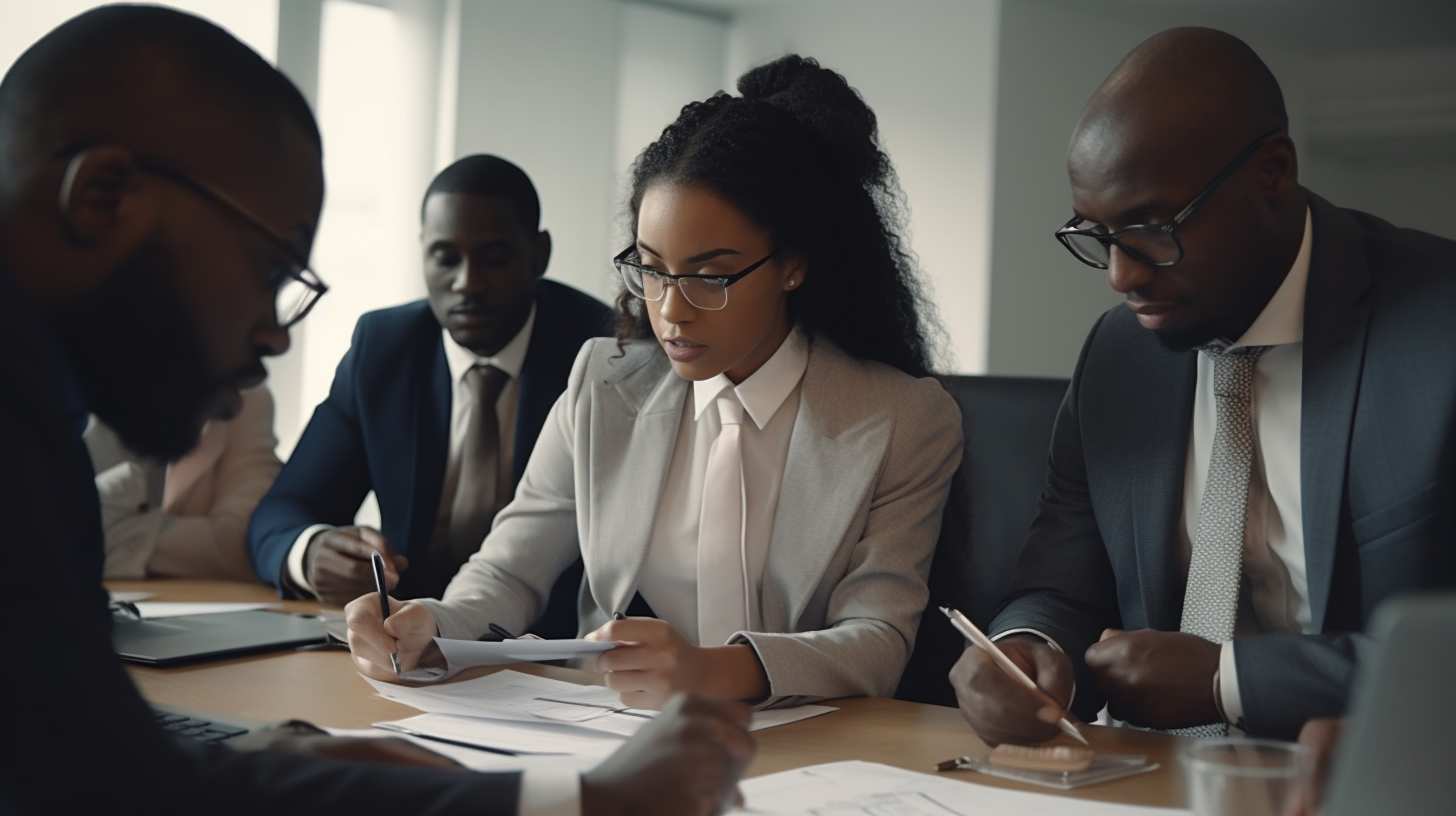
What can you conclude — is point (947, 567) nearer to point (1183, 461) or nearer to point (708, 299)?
point (1183, 461)

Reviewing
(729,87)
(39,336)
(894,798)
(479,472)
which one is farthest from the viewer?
(729,87)

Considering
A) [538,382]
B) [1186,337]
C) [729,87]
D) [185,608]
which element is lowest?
[185,608]

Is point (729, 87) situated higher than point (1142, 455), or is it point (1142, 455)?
point (729, 87)

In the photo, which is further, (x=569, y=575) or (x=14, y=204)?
(x=569, y=575)

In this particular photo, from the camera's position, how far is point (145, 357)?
1.02 meters

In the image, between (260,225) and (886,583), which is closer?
(260,225)

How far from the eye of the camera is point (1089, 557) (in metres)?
1.93

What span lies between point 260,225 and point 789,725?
891mm

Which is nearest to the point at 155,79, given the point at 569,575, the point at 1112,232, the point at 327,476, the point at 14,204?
the point at 14,204

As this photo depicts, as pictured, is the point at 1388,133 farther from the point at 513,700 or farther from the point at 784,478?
the point at 513,700

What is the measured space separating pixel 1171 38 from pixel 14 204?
1458 mm

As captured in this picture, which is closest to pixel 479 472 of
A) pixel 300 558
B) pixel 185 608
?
pixel 300 558

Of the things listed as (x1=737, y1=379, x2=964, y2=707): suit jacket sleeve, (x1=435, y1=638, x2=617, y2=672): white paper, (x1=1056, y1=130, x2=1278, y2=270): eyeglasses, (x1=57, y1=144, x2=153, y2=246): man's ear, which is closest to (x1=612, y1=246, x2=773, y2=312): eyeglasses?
(x1=737, y1=379, x2=964, y2=707): suit jacket sleeve

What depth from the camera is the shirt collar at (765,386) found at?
205 centimetres
